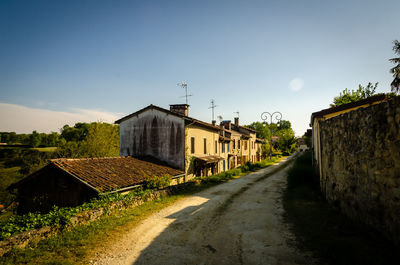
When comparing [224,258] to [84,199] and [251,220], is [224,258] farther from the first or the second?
[84,199]

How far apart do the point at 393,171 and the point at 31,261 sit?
29.7ft

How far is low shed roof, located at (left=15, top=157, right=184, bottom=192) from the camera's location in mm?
11477

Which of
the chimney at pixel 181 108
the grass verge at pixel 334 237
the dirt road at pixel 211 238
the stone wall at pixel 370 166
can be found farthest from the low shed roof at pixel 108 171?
the stone wall at pixel 370 166

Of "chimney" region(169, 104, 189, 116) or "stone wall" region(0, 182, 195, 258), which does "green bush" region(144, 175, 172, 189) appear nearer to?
"stone wall" region(0, 182, 195, 258)

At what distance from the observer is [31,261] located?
5324 mm

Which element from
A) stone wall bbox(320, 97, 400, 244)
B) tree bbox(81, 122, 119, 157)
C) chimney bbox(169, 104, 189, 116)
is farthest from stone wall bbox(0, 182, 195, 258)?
tree bbox(81, 122, 119, 157)

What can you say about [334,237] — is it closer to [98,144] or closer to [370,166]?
[370,166]

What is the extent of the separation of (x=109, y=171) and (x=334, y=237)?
12.4m

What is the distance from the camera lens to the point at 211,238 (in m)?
6.57

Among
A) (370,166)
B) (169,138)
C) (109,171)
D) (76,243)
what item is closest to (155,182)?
(109,171)

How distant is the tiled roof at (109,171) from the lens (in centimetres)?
1152

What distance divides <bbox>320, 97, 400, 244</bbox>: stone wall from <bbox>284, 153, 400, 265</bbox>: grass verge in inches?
11.5

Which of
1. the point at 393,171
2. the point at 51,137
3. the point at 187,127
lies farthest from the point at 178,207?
the point at 51,137

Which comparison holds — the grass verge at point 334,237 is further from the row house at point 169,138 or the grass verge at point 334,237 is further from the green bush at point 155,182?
the row house at point 169,138
